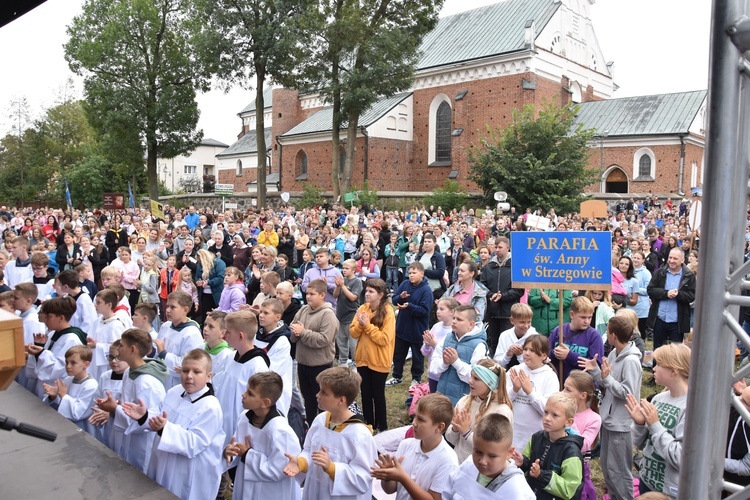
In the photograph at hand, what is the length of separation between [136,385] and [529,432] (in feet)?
10.4

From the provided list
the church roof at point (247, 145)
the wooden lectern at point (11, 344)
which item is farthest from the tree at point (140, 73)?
the wooden lectern at point (11, 344)

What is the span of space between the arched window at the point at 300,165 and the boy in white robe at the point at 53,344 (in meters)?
42.2

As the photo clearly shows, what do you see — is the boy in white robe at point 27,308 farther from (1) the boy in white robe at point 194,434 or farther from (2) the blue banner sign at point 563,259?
(2) the blue banner sign at point 563,259

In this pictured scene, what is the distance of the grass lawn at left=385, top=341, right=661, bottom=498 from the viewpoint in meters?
5.68

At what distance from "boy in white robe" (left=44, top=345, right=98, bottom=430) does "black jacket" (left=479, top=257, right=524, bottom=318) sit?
212 inches

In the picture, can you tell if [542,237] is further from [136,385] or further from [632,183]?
[632,183]

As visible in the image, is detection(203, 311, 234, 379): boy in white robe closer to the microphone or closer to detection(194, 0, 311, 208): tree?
the microphone

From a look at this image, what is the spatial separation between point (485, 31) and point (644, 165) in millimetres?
14122

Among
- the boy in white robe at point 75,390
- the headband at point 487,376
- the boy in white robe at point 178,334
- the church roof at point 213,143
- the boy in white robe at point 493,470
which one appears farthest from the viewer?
the church roof at point 213,143

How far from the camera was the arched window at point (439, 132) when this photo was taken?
41.2 m

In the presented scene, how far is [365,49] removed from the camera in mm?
27953

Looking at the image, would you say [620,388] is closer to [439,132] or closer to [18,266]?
[18,266]

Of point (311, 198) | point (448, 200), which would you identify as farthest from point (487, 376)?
point (311, 198)

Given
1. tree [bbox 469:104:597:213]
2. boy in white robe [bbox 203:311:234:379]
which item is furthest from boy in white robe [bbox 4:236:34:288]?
tree [bbox 469:104:597:213]
